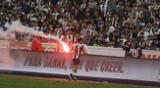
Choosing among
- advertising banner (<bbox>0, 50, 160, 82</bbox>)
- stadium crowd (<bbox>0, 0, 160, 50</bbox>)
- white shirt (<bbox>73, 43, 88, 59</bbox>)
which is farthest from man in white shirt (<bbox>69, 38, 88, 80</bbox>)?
stadium crowd (<bbox>0, 0, 160, 50</bbox>)

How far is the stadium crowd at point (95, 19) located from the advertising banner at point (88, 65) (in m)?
2.83

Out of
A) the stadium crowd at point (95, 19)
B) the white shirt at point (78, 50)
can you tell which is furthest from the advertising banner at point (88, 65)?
A: the stadium crowd at point (95, 19)

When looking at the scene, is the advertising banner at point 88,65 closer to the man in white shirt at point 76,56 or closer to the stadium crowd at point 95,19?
the man in white shirt at point 76,56

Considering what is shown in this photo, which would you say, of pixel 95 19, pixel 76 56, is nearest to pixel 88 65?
pixel 76 56

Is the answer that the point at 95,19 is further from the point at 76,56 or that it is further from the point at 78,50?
the point at 76,56

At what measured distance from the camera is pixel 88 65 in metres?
17.8

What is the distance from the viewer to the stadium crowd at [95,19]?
21359 millimetres

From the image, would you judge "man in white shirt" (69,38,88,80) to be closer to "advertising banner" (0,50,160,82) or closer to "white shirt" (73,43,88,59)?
"white shirt" (73,43,88,59)

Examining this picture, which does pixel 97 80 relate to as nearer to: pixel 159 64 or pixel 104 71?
pixel 104 71

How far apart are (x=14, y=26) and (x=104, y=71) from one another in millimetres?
6250

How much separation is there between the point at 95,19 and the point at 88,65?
5.35m

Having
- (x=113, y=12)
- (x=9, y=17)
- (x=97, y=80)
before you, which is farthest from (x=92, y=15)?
(x=97, y=80)

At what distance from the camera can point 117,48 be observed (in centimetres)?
1992

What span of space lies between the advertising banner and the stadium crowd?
2.83 metres
